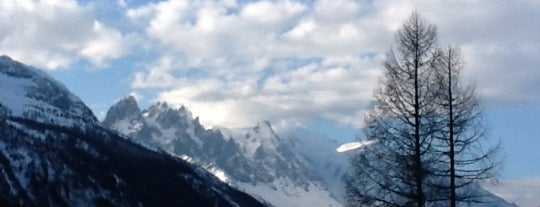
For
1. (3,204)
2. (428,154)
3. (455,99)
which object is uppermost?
(455,99)

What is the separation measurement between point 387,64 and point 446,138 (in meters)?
2.88

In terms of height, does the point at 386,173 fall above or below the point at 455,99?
below

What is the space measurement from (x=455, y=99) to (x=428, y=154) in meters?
1.86

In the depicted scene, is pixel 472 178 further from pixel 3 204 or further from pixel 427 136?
pixel 3 204

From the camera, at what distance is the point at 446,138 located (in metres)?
26.6

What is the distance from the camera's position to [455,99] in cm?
2686

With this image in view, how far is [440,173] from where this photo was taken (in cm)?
2667

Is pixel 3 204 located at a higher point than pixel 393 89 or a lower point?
lower

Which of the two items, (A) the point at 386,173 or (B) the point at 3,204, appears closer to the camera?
(A) the point at 386,173

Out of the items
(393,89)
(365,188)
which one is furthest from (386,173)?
(393,89)

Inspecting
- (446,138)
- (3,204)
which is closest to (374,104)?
(446,138)

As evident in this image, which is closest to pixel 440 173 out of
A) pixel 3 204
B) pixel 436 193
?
pixel 436 193

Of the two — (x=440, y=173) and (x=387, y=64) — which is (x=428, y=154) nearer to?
(x=440, y=173)

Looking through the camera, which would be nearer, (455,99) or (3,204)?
(455,99)
